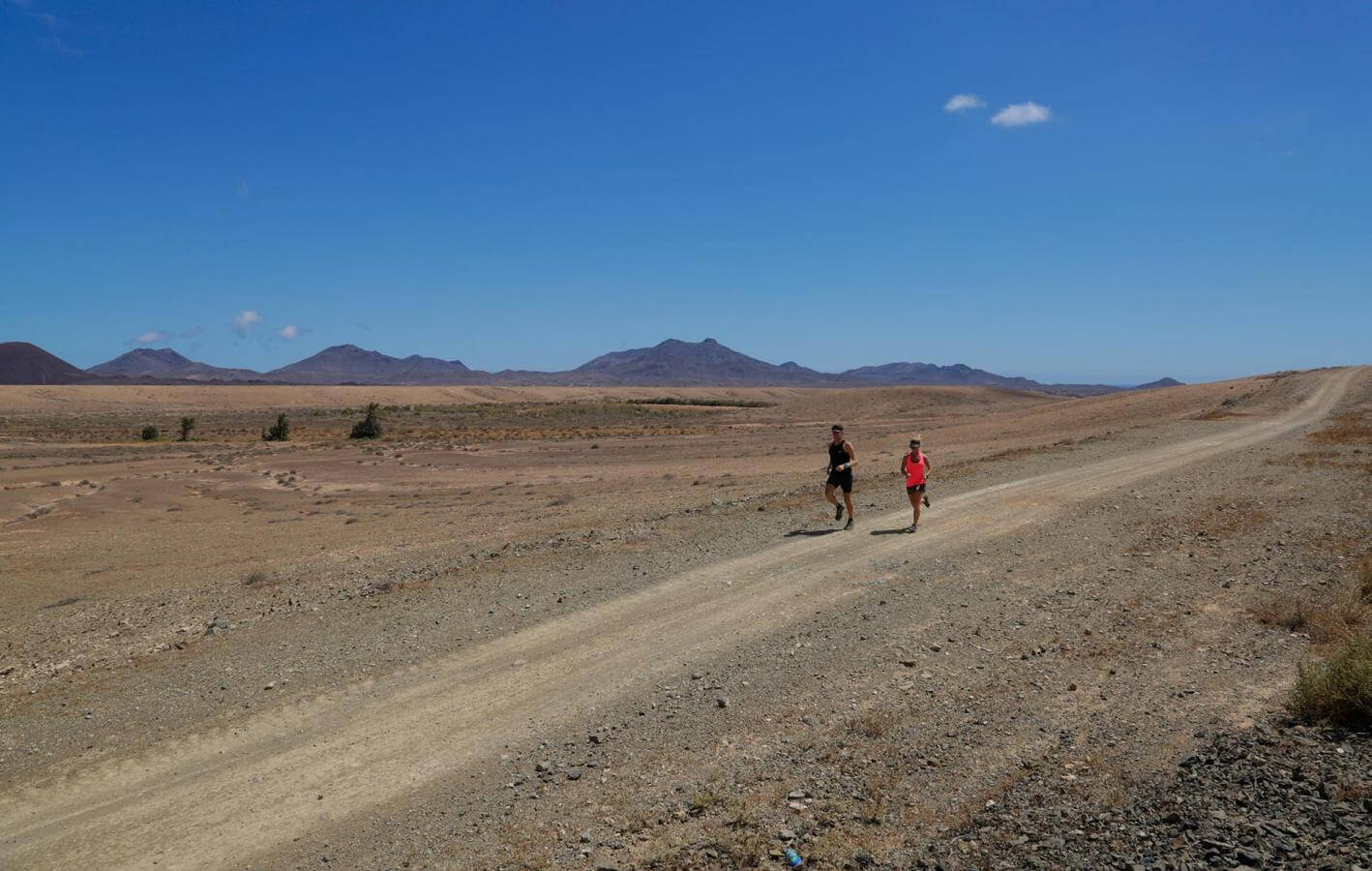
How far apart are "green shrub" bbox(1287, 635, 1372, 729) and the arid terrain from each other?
0.96 feet

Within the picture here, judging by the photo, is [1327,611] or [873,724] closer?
[873,724]

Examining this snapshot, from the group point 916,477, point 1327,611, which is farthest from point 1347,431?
point 1327,611

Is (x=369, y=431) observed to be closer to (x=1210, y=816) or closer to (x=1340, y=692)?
(x=1340, y=692)

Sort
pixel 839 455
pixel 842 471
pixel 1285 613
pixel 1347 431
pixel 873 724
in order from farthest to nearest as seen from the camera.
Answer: pixel 1347 431 < pixel 839 455 < pixel 842 471 < pixel 1285 613 < pixel 873 724

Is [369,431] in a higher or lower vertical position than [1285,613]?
higher

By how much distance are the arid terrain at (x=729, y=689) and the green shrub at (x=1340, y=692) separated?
294 mm

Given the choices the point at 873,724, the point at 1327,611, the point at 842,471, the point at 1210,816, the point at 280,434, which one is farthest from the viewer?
the point at 280,434

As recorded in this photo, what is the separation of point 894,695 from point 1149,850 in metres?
2.88

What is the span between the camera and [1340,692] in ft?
19.1

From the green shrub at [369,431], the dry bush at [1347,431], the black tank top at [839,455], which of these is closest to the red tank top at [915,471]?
the black tank top at [839,455]

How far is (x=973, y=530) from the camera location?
1349 centimetres

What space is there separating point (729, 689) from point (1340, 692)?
469 cm

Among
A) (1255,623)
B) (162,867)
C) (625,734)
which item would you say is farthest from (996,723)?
(162,867)

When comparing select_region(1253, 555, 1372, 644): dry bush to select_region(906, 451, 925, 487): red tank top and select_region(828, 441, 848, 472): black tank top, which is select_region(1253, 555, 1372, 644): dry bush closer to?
select_region(906, 451, 925, 487): red tank top
